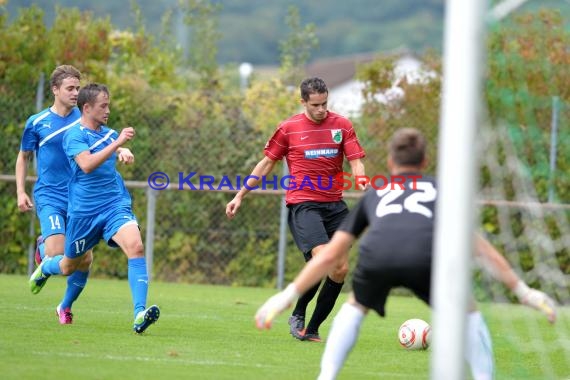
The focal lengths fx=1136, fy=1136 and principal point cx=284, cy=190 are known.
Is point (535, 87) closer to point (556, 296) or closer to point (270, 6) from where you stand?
point (556, 296)

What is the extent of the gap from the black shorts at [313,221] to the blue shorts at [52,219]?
2085 millimetres

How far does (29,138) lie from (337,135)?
9.52ft

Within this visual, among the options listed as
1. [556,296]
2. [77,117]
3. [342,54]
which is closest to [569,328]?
[556,296]

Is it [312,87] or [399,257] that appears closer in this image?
[399,257]

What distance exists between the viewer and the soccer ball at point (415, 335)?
8555 mm

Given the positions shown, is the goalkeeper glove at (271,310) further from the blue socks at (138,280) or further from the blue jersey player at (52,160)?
the blue jersey player at (52,160)

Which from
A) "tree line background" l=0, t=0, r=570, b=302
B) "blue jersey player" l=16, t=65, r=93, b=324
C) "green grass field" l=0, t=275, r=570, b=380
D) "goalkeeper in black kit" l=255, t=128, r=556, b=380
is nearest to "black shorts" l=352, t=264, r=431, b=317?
"goalkeeper in black kit" l=255, t=128, r=556, b=380

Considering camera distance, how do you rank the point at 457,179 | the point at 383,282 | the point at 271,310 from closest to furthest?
the point at 457,179
the point at 271,310
the point at 383,282

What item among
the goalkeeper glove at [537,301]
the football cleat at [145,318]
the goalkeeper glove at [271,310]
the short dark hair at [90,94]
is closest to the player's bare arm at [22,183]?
the short dark hair at [90,94]

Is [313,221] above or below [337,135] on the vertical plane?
below

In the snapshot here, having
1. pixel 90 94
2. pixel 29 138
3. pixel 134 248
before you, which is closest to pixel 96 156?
pixel 90 94

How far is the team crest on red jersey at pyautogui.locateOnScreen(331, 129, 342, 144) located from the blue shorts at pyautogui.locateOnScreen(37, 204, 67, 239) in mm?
2547

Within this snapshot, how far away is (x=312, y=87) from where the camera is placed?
9.33 metres

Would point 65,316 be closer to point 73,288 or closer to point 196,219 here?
point 73,288
